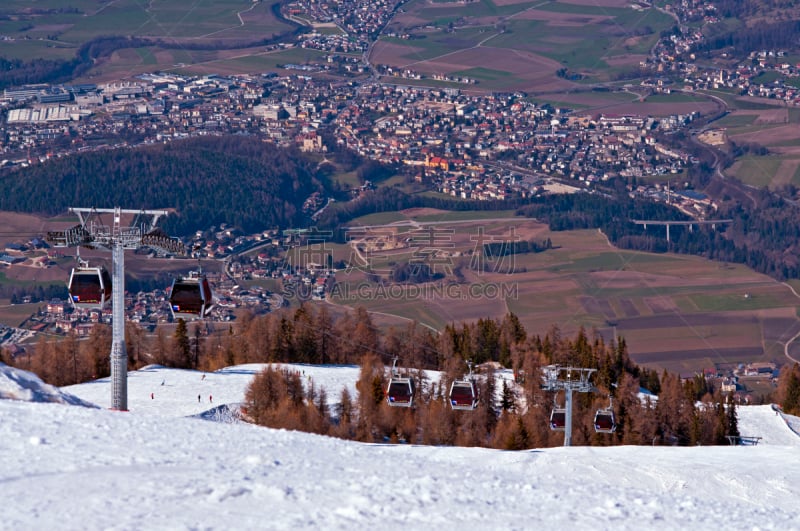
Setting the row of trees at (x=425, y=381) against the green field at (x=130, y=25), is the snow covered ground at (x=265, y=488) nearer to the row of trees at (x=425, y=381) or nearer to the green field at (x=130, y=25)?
the row of trees at (x=425, y=381)

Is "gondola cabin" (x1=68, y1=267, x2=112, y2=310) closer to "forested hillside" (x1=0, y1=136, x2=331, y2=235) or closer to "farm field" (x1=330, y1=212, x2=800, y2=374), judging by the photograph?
"farm field" (x1=330, y1=212, x2=800, y2=374)

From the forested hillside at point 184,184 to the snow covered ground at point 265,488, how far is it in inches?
2423

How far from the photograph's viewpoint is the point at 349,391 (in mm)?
30703

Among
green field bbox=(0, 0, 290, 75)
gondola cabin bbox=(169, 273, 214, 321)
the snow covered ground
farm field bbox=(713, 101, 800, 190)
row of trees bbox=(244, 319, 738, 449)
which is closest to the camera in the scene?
the snow covered ground

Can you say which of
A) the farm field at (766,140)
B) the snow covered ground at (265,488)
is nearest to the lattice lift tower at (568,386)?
the snow covered ground at (265,488)

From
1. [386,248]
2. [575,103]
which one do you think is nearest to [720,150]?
[575,103]

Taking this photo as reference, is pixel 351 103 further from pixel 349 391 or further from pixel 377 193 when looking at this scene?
pixel 349 391

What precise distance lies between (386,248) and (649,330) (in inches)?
693

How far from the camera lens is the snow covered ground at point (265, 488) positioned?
34.3ft

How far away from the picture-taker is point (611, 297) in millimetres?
62781

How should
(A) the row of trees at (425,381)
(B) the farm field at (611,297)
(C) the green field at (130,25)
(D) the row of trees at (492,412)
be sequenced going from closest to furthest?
(D) the row of trees at (492,412) → (A) the row of trees at (425,381) → (B) the farm field at (611,297) → (C) the green field at (130,25)

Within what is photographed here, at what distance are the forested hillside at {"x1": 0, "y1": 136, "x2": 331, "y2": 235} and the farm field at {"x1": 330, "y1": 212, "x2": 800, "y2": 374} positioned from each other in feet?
44.2

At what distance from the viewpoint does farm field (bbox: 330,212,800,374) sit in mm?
56344

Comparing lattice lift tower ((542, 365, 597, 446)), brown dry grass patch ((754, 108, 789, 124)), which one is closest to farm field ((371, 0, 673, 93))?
brown dry grass patch ((754, 108, 789, 124))
